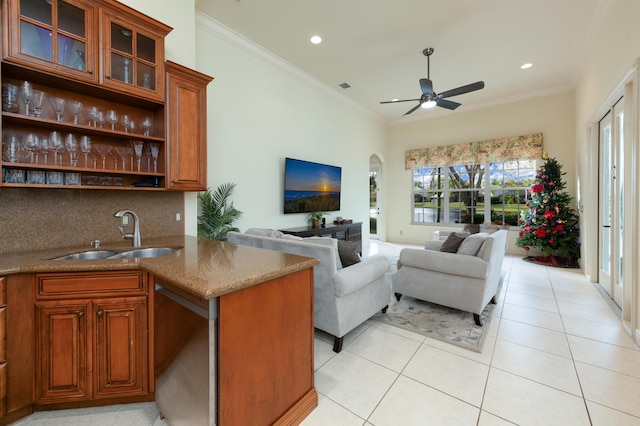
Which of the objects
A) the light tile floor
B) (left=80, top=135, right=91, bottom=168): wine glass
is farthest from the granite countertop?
the light tile floor

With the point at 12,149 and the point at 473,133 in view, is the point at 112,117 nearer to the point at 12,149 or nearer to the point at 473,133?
the point at 12,149

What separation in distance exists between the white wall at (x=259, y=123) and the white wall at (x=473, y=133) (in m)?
2.46

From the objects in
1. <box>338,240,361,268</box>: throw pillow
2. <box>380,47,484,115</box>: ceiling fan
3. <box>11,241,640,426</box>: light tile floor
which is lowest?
<box>11,241,640,426</box>: light tile floor

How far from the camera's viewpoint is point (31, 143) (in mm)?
1904

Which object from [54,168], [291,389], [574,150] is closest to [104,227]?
[54,168]

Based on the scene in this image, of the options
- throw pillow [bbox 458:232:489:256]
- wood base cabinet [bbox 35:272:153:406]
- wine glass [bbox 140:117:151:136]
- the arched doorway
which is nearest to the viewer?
wood base cabinet [bbox 35:272:153:406]

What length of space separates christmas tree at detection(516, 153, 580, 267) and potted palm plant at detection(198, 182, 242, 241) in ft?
18.2

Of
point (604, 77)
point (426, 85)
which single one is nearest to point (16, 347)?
point (426, 85)

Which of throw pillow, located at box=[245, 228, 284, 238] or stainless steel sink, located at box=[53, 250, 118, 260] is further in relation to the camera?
throw pillow, located at box=[245, 228, 284, 238]

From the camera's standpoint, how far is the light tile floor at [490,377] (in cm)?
157

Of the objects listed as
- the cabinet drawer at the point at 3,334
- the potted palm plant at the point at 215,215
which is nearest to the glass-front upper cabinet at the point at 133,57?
the potted palm plant at the point at 215,215

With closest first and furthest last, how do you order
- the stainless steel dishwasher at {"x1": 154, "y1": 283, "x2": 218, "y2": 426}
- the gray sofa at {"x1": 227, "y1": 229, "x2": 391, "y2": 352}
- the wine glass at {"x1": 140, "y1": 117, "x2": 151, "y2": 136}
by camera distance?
the stainless steel dishwasher at {"x1": 154, "y1": 283, "x2": 218, "y2": 426}, the gray sofa at {"x1": 227, "y1": 229, "x2": 391, "y2": 352}, the wine glass at {"x1": 140, "y1": 117, "x2": 151, "y2": 136}

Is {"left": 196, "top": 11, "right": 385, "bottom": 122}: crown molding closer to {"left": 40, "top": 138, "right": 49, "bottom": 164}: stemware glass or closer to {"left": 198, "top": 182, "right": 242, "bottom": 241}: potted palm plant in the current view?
{"left": 198, "top": 182, "right": 242, "bottom": 241}: potted palm plant

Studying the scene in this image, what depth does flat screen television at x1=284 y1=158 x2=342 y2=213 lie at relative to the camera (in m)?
4.63
